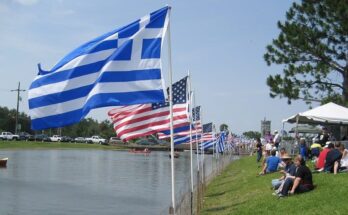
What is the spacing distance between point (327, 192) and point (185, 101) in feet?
20.8

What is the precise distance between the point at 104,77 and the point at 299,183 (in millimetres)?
7471

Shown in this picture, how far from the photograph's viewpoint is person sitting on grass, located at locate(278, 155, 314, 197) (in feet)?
52.3

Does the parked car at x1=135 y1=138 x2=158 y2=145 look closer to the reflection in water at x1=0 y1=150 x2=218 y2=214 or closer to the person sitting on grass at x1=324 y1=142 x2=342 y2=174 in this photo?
the reflection in water at x1=0 y1=150 x2=218 y2=214

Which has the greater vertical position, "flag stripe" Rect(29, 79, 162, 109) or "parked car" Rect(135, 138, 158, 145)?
"parked car" Rect(135, 138, 158, 145)

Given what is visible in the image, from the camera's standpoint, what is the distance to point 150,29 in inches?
459

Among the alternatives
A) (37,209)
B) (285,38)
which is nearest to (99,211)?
(37,209)

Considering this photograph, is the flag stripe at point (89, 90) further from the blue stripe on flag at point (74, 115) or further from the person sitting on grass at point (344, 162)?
the person sitting on grass at point (344, 162)

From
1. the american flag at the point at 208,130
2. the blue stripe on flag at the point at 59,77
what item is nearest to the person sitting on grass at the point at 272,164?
the american flag at the point at 208,130

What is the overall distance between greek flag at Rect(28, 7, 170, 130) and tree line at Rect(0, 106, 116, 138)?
421ft

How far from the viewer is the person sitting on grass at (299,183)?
15952 millimetres

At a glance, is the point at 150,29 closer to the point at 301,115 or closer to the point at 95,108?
the point at 95,108

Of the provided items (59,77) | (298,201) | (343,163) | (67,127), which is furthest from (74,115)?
(67,127)

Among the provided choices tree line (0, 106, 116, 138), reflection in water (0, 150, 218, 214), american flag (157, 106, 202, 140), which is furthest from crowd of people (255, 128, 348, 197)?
tree line (0, 106, 116, 138)

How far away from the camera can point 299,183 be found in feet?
52.5
